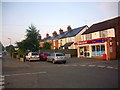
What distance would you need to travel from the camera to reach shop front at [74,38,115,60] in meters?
35.4

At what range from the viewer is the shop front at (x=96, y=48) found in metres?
35.4

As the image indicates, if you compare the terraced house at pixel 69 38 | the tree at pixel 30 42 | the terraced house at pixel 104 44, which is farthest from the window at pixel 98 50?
the terraced house at pixel 69 38

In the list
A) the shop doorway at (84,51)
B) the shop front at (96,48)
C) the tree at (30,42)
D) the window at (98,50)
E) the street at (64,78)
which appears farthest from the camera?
the tree at (30,42)

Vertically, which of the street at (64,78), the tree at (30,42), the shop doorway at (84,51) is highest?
the tree at (30,42)

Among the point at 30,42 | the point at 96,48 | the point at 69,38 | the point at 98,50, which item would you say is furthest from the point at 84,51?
the point at 69,38

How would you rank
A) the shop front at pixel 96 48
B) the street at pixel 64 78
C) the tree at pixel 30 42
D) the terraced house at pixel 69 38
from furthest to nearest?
the terraced house at pixel 69 38 < the tree at pixel 30 42 < the shop front at pixel 96 48 < the street at pixel 64 78

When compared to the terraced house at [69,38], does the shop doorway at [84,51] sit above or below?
below

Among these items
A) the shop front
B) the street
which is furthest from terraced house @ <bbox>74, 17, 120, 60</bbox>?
the street

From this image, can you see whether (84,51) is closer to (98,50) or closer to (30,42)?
(98,50)

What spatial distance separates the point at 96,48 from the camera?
3959cm

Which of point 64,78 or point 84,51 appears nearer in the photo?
point 64,78

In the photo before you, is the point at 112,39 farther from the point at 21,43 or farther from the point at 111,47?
the point at 21,43

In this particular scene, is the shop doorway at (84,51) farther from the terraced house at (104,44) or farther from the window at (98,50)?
the window at (98,50)

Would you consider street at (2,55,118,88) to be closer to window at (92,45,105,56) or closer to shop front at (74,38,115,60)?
shop front at (74,38,115,60)
